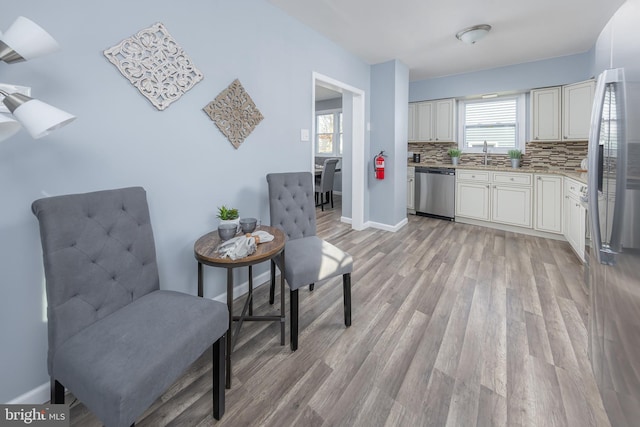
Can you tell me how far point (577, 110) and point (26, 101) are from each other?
5.27m

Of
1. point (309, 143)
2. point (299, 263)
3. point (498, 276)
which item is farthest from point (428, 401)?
point (309, 143)

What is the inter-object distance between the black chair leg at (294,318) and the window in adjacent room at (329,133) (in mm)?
5901

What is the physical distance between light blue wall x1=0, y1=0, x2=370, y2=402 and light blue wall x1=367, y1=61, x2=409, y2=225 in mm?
1652

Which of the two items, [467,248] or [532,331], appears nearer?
[532,331]

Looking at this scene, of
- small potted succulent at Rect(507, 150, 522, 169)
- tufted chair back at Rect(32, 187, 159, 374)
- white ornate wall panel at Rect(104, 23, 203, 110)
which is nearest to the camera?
tufted chair back at Rect(32, 187, 159, 374)

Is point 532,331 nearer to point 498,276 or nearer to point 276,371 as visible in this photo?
point 498,276

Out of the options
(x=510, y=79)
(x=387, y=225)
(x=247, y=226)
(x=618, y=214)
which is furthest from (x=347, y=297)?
(x=510, y=79)

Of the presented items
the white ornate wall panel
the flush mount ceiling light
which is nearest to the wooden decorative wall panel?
the white ornate wall panel

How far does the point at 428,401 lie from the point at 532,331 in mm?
1070

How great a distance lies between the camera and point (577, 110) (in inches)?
149

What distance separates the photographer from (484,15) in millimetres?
2863

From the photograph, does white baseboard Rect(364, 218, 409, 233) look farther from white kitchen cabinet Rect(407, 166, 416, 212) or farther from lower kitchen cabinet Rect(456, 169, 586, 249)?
lower kitchen cabinet Rect(456, 169, 586, 249)

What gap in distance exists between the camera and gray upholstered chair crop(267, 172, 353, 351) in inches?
71.5

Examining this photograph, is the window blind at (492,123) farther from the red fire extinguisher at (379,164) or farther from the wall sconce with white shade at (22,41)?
the wall sconce with white shade at (22,41)
